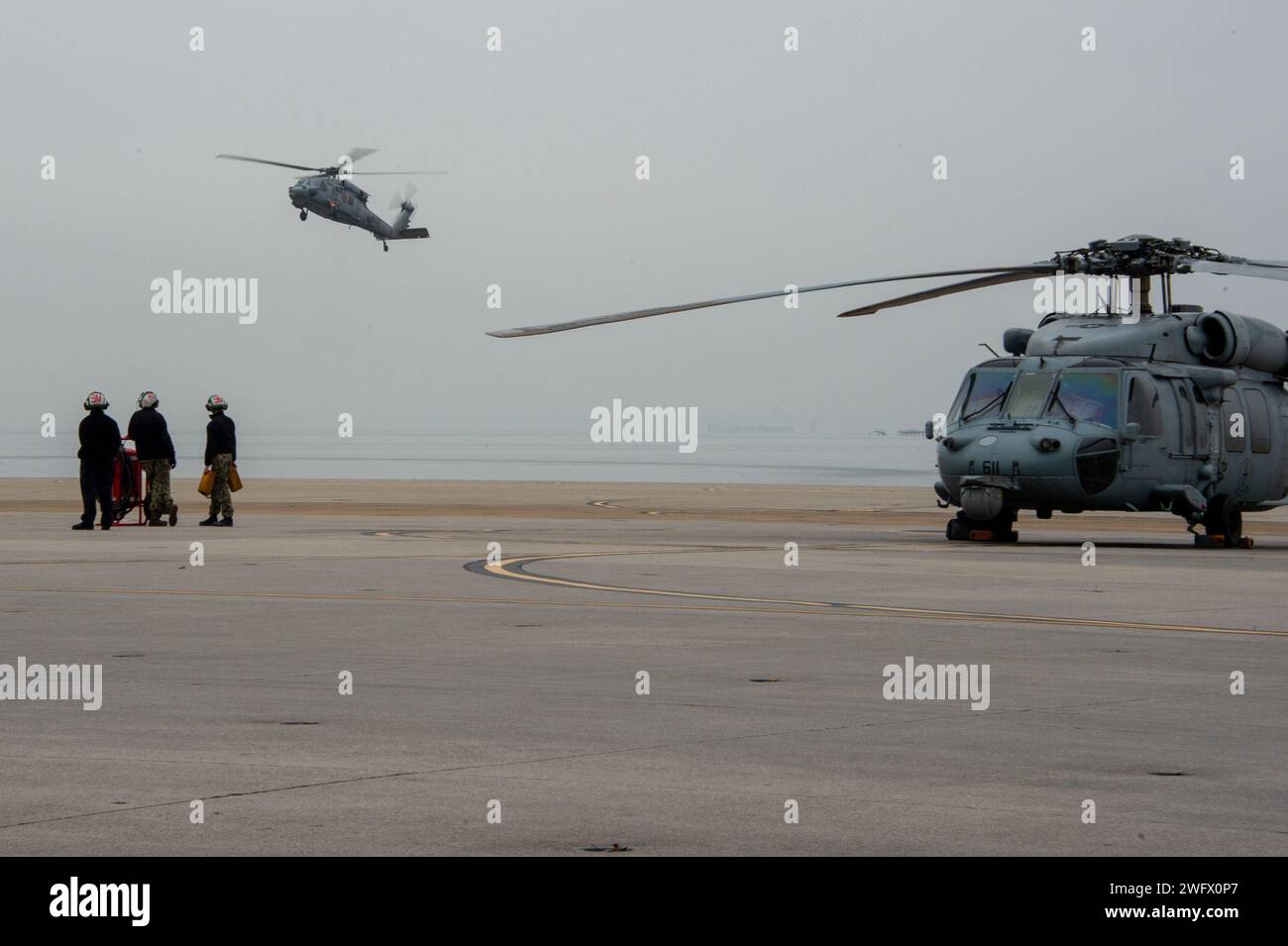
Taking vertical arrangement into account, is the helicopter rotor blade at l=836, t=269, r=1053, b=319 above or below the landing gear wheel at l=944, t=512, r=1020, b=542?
above

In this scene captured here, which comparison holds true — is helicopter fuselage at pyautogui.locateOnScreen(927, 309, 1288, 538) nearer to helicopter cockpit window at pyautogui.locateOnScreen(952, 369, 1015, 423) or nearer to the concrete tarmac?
helicopter cockpit window at pyautogui.locateOnScreen(952, 369, 1015, 423)

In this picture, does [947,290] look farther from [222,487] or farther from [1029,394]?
[222,487]

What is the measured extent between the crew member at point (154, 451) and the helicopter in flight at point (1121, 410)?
9.62 meters

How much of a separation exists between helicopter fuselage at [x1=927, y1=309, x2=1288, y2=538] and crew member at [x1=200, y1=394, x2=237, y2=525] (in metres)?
11.1

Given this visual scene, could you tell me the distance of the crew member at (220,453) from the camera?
93.4ft

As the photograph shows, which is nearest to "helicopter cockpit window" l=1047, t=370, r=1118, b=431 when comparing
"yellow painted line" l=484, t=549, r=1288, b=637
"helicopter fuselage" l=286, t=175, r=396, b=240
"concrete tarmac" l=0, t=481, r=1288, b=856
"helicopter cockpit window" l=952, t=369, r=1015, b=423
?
"helicopter cockpit window" l=952, t=369, r=1015, b=423

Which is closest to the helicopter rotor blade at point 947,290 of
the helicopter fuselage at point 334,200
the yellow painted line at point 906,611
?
the yellow painted line at point 906,611

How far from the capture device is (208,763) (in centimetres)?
752

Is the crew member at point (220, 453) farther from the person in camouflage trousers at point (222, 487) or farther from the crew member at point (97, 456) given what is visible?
the crew member at point (97, 456)

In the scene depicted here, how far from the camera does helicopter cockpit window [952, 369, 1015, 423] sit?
81.5ft

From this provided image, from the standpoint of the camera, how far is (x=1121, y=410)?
24.3 meters

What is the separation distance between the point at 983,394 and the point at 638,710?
16.7 m

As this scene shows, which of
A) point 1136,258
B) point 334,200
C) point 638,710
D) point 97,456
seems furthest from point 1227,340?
point 334,200
